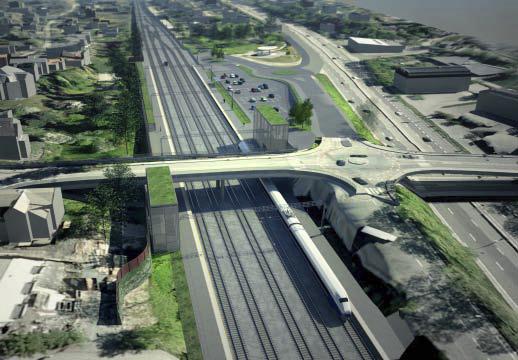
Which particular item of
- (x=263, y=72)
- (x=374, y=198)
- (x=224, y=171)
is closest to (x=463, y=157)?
(x=374, y=198)

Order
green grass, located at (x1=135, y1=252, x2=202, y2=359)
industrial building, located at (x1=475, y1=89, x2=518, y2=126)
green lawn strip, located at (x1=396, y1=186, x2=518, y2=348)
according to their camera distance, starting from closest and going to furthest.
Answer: green grass, located at (x1=135, y1=252, x2=202, y2=359), green lawn strip, located at (x1=396, y1=186, x2=518, y2=348), industrial building, located at (x1=475, y1=89, x2=518, y2=126)

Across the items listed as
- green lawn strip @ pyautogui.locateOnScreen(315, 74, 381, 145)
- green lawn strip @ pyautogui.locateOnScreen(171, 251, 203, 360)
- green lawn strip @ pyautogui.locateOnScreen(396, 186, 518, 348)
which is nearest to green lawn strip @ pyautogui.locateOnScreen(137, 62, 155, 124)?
green lawn strip @ pyautogui.locateOnScreen(315, 74, 381, 145)

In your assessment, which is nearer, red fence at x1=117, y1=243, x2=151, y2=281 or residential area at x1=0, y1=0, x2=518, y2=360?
residential area at x1=0, y1=0, x2=518, y2=360

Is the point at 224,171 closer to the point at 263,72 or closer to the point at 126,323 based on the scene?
the point at 126,323

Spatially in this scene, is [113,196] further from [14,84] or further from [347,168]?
[14,84]

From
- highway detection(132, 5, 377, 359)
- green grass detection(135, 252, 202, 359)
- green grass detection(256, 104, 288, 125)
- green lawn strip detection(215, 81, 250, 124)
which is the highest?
green grass detection(256, 104, 288, 125)


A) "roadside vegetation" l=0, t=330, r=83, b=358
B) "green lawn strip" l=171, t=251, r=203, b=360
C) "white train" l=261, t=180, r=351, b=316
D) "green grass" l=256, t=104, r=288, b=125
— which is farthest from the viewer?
"green grass" l=256, t=104, r=288, b=125

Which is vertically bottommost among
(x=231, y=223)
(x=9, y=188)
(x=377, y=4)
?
(x=231, y=223)

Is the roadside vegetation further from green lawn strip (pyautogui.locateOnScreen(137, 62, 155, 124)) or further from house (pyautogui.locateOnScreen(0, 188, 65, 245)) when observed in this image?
green lawn strip (pyautogui.locateOnScreen(137, 62, 155, 124))
